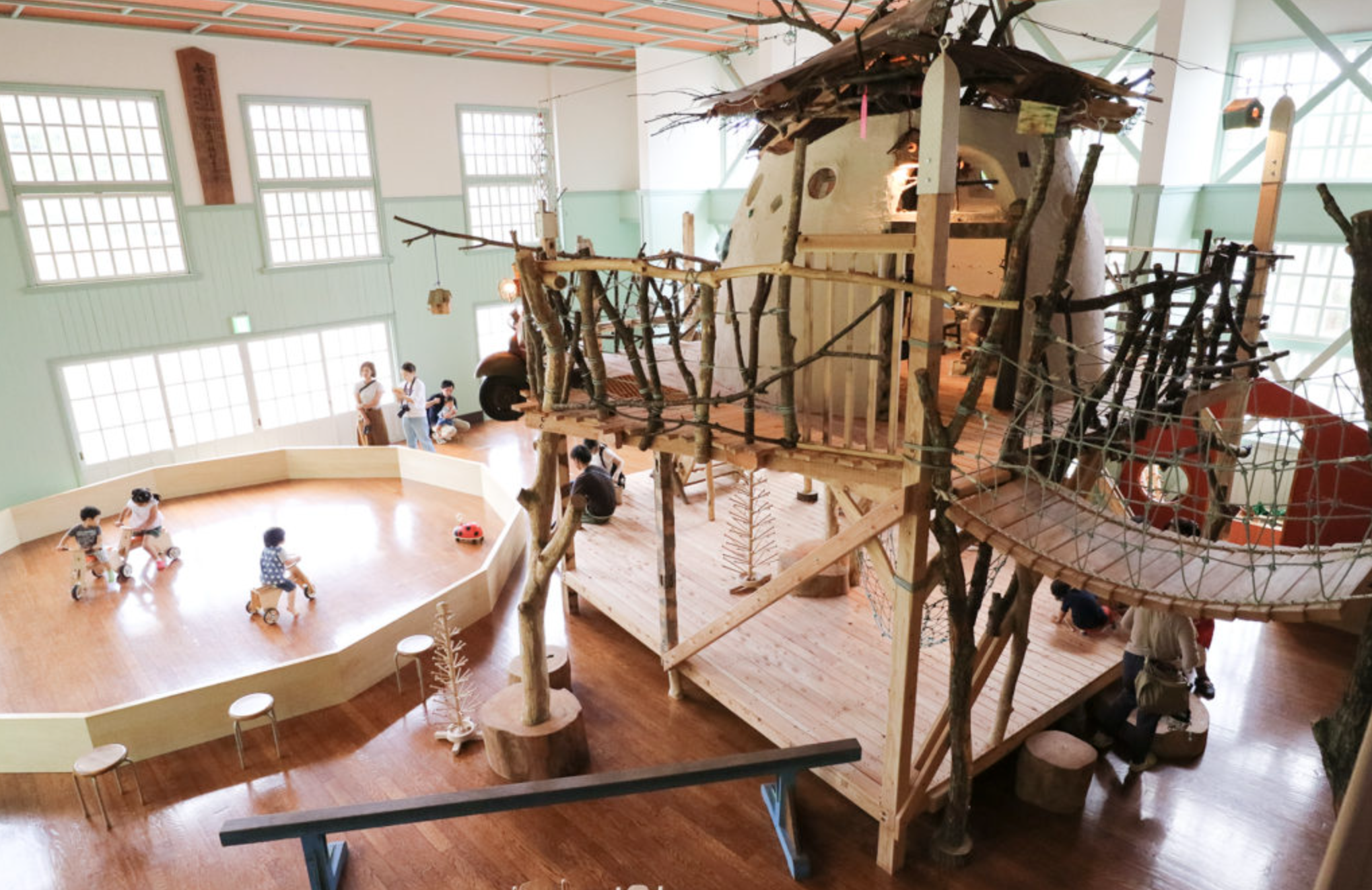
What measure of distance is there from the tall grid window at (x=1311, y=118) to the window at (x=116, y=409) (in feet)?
54.6

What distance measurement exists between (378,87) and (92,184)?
16.0ft

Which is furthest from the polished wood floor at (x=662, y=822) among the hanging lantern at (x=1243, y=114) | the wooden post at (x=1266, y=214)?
the hanging lantern at (x=1243, y=114)

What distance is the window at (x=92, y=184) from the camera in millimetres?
11375

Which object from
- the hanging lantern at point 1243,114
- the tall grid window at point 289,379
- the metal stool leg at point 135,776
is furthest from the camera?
the tall grid window at point 289,379

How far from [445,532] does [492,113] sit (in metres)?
9.54

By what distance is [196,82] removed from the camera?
41.3 ft

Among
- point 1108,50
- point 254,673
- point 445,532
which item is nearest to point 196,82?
point 445,532

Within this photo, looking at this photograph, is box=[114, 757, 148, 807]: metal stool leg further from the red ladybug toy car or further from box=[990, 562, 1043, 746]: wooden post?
box=[990, 562, 1043, 746]: wooden post

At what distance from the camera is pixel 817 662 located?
6.65 metres

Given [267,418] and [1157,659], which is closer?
[1157,659]

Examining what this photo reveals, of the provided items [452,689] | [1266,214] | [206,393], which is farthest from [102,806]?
[1266,214]

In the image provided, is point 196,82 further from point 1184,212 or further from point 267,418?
point 1184,212

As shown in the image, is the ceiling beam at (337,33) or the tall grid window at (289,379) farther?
the tall grid window at (289,379)

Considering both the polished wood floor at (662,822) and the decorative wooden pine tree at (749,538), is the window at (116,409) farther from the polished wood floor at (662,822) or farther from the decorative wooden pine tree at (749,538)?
the decorative wooden pine tree at (749,538)
